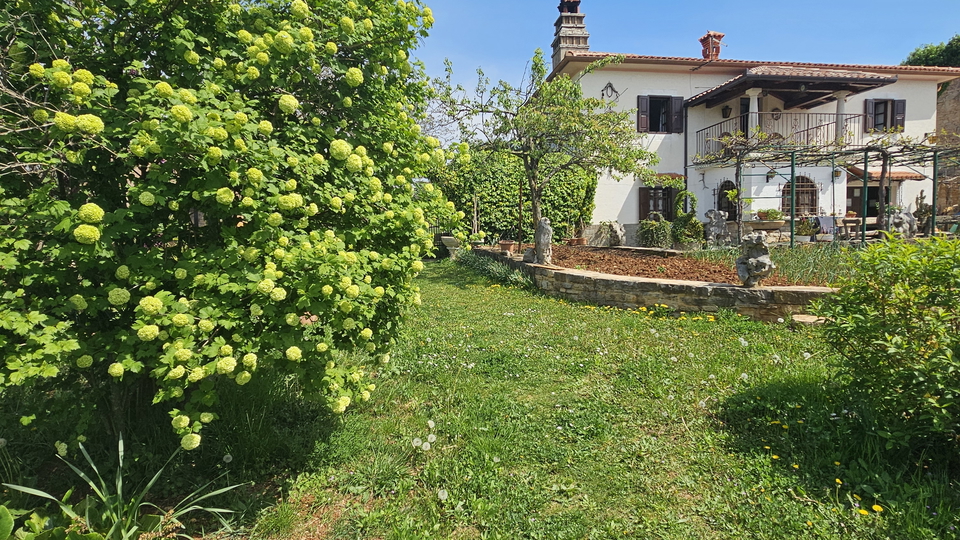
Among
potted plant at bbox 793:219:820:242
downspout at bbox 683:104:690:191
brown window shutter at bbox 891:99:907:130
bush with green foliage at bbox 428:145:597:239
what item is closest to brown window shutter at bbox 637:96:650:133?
downspout at bbox 683:104:690:191

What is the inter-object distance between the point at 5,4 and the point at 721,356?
4984 millimetres

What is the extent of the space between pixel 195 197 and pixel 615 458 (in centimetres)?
253

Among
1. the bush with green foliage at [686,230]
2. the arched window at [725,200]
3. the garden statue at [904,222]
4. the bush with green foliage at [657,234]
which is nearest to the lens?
the garden statue at [904,222]

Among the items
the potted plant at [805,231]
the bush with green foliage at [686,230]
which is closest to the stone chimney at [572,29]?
the bush with green foliage at [686,230]

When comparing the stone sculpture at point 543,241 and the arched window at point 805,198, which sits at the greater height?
the arched window at point 805,198

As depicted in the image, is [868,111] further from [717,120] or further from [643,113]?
[643,113]

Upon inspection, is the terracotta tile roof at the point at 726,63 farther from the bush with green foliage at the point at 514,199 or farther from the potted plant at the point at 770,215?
the potted plant at the point at 770,215

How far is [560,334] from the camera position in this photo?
5062 mm

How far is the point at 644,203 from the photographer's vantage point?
16141 mm

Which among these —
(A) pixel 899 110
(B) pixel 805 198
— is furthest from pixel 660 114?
(A) pixel 899 110

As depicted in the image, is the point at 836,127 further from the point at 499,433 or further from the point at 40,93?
the point at 40,93

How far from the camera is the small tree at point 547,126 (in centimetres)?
869

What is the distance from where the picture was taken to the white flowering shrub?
5.55 feet

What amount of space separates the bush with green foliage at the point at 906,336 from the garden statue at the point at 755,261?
8.64ft
